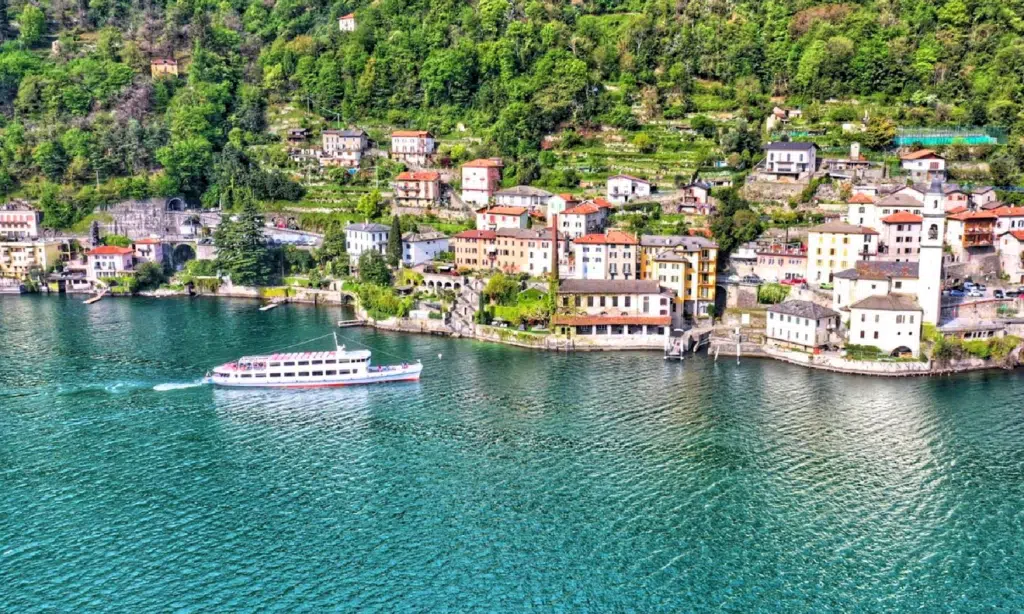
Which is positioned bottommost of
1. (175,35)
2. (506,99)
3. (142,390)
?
(142,390)

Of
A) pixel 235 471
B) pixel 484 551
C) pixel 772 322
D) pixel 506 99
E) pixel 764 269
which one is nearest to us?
pixel 484 551

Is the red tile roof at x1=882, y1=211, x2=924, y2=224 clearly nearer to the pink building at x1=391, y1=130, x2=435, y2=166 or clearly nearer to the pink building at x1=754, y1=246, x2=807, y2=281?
the pink building at x1=754, y1=246, x2=807, y2=281

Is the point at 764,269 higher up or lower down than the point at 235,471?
higher up

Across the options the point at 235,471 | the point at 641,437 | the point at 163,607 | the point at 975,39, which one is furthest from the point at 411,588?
the point at 975,39

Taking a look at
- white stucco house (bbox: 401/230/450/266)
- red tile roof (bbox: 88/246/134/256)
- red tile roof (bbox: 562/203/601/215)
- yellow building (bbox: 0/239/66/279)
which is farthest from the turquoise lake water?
yellow building (bbox: 0/239/66/279)

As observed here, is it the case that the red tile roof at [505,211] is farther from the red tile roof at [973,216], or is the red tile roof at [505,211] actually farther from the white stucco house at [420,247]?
the red tile roof at [973,216]

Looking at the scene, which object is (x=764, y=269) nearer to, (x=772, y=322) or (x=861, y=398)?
(x=772, y=322)
